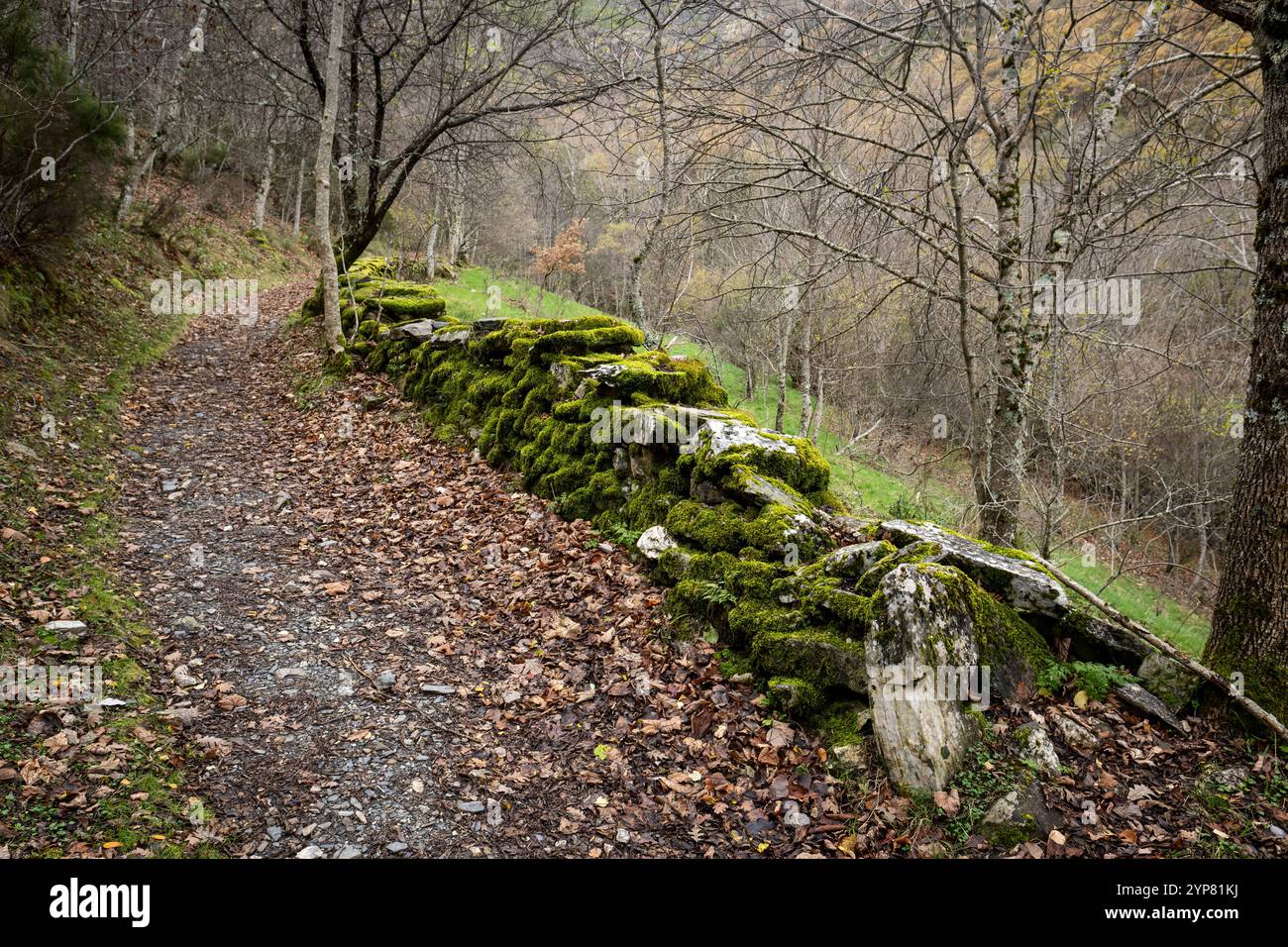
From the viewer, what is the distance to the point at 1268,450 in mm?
3758

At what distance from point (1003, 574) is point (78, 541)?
293 inches

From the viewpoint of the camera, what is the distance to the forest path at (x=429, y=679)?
3586 mm

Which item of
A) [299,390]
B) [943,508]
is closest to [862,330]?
[943,508]

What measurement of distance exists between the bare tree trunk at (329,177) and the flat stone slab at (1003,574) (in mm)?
9304

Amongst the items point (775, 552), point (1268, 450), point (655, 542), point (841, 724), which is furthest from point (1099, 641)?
point (655, 542)

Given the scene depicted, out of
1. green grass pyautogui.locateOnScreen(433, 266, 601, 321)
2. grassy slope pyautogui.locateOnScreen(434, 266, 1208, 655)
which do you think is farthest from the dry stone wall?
green grass pyautogui.locateOnScreen(433, 266, 601, 321)

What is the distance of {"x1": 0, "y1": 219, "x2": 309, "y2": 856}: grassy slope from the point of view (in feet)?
10.3

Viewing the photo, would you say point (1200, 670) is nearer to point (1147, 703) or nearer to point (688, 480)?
point (1147, 703)

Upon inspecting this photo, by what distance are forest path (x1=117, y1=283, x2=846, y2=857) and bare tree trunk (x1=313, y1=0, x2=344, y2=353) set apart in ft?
11.3

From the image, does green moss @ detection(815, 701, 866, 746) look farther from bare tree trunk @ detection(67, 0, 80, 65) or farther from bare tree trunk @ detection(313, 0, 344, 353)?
bare tree trunk @ detection(67, 0, 80, 65)

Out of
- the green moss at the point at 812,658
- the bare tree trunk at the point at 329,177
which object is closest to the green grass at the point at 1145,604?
the green moss at the point at 812,658

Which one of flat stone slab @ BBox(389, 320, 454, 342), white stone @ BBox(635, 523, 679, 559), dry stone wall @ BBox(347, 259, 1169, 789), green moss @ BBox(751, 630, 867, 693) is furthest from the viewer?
flat stone slab @ BBox(389, 320, 454, 342)

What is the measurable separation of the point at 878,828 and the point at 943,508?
8.89 meters

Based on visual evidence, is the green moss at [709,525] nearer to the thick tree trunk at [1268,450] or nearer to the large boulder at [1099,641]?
the large boulder at [1099,641]
